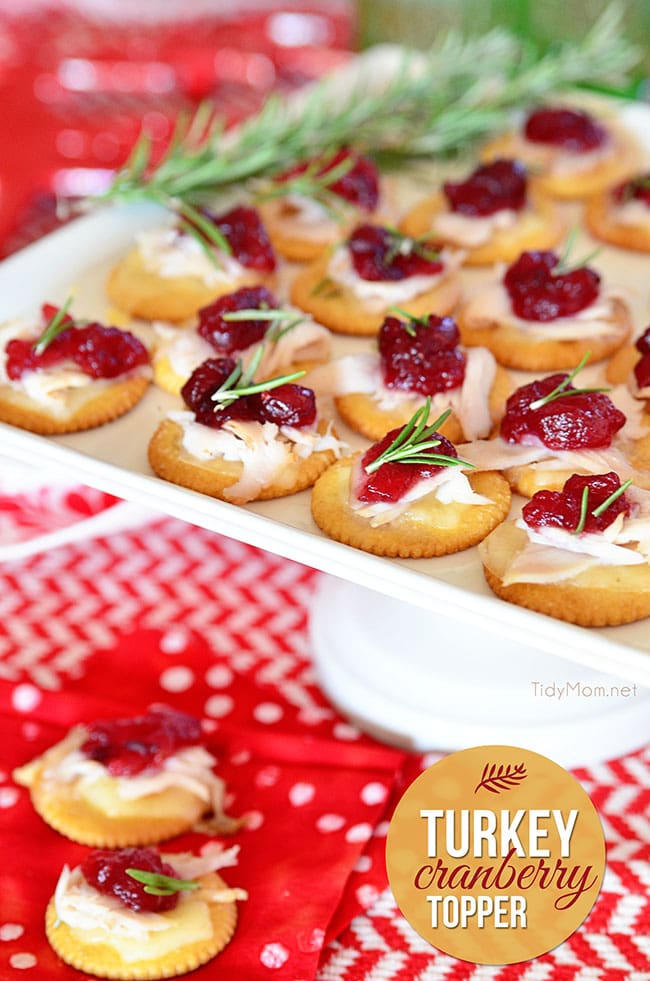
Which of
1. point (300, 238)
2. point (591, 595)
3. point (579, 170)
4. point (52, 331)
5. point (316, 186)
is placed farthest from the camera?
point (579, 170)

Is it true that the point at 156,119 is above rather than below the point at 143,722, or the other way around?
above

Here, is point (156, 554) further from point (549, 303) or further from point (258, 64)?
point (258, 64)

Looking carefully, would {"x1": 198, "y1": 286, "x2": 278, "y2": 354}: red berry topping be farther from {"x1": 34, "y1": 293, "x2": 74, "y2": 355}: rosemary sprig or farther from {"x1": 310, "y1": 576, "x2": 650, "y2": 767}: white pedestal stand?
{"x1": 310, "y1": 576, "x2": 650, "y2": 767}: white pedestal stand

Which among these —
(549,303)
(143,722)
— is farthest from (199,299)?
(143,722)

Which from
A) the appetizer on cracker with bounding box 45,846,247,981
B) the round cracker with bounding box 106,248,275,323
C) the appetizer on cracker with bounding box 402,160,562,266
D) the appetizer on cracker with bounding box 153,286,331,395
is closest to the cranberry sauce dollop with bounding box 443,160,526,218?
the appetizer on cracker with bounding box 402,160,562,266

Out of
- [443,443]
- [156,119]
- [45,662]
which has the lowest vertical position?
[45,662]

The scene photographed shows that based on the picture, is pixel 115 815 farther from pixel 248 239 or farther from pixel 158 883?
pixel 248 239

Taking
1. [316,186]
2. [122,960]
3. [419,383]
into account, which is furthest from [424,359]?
[122,960]
